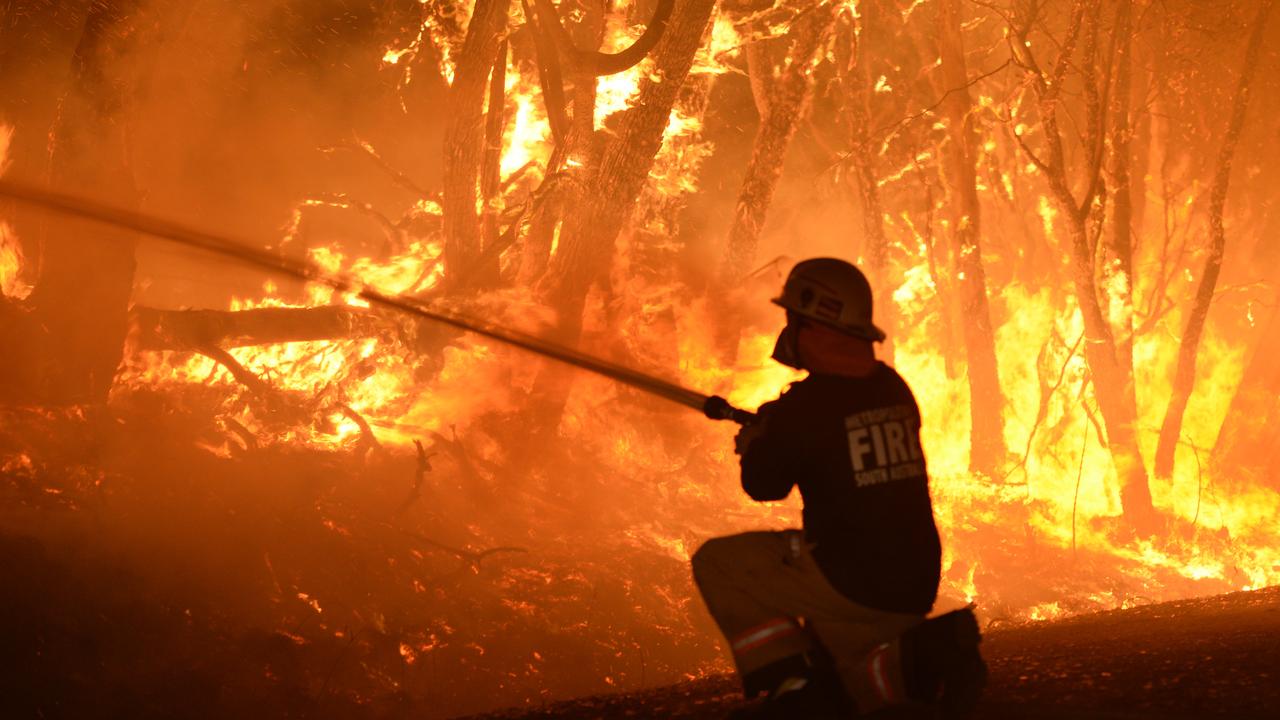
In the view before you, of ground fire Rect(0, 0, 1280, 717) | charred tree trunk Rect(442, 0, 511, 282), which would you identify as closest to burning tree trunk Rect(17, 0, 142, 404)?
ground fire Rect(0, 0, 1280, 717)

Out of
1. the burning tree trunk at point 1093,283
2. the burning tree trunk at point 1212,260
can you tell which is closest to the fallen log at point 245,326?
the burning tree trunk at point 1093,283

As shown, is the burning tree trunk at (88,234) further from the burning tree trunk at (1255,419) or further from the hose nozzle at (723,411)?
the burning tree trunk at (1255,419)

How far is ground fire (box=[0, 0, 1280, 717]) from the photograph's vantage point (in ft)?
20.7

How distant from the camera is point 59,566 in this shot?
572cm

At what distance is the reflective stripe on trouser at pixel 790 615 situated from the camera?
10.0ft

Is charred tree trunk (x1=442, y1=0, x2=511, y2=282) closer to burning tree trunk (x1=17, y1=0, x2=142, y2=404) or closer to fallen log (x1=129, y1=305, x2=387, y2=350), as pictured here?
fallen log (x1=129, y1=305, x2=387, y2=350)

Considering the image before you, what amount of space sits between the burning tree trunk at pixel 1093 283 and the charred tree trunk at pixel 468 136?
5.91 m

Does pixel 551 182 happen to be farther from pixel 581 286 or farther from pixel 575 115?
pixel 581 286

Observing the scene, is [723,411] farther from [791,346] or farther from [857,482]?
[857,482]

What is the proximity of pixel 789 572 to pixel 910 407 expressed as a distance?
0.71 metres

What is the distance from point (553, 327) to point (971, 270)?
5.69m

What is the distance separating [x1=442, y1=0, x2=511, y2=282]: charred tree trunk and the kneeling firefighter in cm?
730

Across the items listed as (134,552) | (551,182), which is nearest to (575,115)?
(551,182)

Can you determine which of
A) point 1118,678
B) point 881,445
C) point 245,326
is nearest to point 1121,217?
point 1118,678
